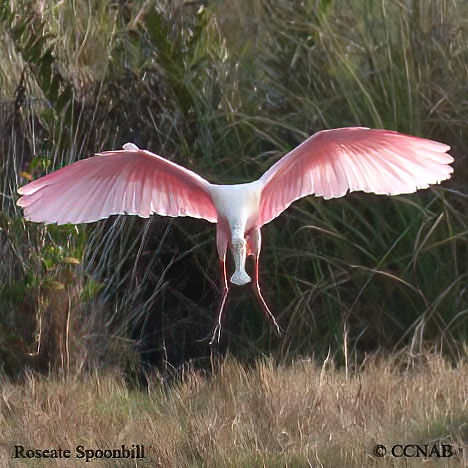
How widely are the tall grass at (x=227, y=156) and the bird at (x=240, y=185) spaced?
1413 mm

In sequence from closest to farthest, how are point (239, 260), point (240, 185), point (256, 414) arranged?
point (239, 260) < point (240, 185) < point (256, 414)

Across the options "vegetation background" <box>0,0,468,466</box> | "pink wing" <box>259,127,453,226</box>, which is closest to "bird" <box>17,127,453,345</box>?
"pink wing" <box>259,127,453,226</box>

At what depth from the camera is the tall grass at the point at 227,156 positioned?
22.5 feet

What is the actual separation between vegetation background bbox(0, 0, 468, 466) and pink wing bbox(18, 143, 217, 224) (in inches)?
53.0

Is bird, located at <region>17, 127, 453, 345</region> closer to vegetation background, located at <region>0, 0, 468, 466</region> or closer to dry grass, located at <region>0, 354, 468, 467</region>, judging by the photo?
dry grass, located at <region>0, 354, 468, 467</region>

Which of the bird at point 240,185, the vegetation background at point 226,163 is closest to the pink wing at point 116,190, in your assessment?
the bird at point 240,185

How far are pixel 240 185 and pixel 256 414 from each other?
121cm

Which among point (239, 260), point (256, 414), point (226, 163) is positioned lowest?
point (256, 414)

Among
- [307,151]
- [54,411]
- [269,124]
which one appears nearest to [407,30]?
[269,124]

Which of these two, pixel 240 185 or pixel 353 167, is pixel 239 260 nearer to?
pixel 240 185

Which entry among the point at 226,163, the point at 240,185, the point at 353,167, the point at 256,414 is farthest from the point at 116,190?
the point at 226,163

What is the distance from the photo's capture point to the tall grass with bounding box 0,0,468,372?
684 centimetres

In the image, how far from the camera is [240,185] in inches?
193

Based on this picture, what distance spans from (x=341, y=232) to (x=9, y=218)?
1.93 meters
